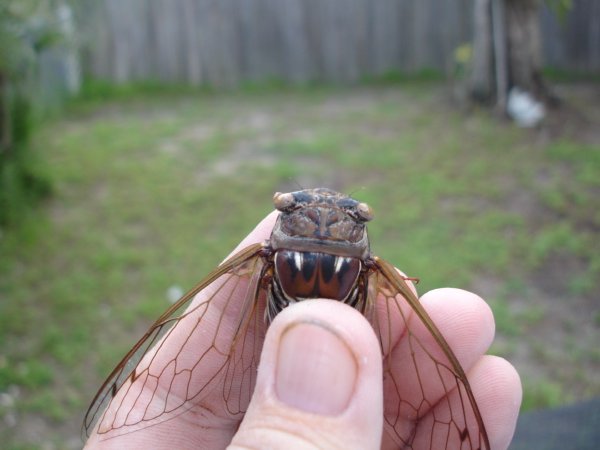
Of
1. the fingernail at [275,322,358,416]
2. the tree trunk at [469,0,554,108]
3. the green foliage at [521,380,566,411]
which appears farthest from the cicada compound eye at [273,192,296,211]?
the tree trunk at [469,0,554,108]

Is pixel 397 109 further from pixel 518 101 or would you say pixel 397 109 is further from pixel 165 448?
pixel 165 448

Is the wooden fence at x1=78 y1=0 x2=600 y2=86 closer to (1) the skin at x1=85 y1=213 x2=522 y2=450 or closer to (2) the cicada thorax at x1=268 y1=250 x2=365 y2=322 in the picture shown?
(2) the cicada thorax at x1=268 y1=250 x2=365 y2=322

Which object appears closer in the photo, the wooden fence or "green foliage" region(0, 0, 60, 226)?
"green foliage" region(0, 0, 60, 226)

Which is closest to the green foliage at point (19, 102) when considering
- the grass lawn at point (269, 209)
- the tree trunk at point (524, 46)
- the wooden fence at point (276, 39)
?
the grass lawn at point (269, 209)

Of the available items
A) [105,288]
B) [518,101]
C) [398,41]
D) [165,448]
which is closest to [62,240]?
[105,288]

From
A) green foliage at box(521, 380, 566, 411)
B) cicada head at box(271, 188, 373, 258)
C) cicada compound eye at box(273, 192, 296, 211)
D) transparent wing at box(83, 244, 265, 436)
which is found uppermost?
cicada compound eye at box(273, 192, 296, 211)

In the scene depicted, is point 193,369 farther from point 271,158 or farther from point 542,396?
point 271,158

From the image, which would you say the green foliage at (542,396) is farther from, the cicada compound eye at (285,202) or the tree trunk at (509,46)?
the tree trunk at (509,46)
